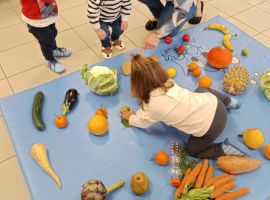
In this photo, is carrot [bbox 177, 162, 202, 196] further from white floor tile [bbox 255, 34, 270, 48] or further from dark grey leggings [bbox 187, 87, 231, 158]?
white floor tile [bbox 255, 34, 270, 48]

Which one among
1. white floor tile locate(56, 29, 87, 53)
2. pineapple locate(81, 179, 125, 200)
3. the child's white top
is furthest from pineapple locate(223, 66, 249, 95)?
white floor tile locate(56, 29, 87, 53)

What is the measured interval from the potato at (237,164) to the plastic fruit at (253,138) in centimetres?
8

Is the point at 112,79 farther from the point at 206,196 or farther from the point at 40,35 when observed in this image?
the point at 206,196

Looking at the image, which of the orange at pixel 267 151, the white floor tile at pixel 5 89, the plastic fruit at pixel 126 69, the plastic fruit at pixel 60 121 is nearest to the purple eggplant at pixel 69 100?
the plastic fruit at pixel 60 121

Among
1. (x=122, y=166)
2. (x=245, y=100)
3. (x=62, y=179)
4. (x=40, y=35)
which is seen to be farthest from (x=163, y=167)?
(x=40, y=35)

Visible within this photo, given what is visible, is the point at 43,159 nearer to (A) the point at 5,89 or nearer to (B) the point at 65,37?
(A) the point at 5,89

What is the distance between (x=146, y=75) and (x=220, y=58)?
64 centimetres

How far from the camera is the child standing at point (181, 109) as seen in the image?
0.97 m

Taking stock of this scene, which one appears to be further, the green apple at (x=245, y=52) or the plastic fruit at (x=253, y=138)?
the green apple at (x=245, y=52)

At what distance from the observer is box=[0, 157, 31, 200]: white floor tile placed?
4.02 ft

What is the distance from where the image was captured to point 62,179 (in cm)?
108

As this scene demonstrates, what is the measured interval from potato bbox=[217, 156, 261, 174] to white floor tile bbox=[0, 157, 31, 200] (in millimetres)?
834

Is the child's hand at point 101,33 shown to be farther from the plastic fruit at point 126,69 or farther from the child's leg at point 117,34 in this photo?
the plastic fruit at point 126,69

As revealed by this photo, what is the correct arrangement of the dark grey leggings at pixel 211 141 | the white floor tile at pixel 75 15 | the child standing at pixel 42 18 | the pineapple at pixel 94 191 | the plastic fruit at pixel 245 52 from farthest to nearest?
the white floor tile at pixel 75 15 → the plastic fruit at pixel 245 52 → the child standing at pixel 42 18 → the dark grey leggings at pixel 211 141 → the pineapple at pixel 94 191
